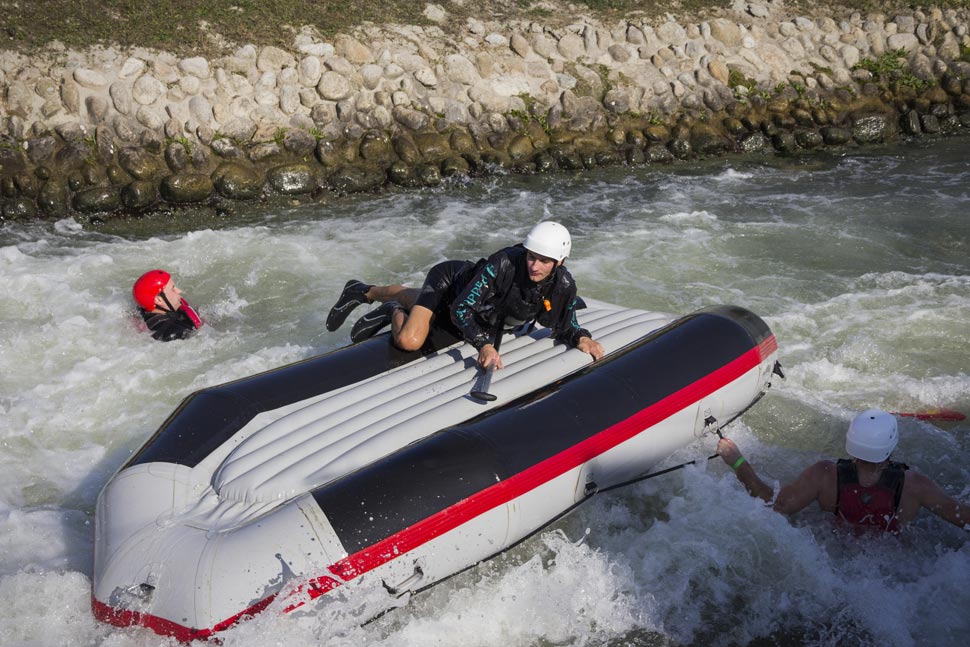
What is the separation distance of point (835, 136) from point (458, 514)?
29.9ft

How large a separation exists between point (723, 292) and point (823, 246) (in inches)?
59.9

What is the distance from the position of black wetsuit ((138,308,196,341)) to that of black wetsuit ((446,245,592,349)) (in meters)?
2.27

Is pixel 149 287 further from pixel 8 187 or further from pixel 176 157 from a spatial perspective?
pixel 8 187

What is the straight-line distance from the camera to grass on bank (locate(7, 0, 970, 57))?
1016 cm

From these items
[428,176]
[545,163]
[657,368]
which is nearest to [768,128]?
[545,163]

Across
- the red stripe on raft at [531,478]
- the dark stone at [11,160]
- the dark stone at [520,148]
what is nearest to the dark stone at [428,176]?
the dark stone at [520,148]

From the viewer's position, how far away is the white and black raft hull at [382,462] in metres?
3.81

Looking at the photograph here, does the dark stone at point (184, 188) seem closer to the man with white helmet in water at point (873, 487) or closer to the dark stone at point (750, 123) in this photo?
the dark stone at point (750, 123)

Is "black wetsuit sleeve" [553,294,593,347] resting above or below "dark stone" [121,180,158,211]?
above

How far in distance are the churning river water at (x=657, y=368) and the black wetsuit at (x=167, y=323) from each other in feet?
0.98

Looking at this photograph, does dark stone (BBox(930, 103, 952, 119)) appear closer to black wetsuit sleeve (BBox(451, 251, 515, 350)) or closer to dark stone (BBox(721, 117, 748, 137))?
dark stone (BBox(721, 117, 748, 137))

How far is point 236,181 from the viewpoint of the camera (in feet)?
31.7

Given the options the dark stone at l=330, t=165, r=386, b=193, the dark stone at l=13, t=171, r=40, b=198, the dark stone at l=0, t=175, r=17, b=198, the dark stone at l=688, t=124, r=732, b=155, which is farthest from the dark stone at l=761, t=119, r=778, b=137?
the dark stone at l=0, t=175, r=17, b=198

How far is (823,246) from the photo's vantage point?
8.65 m
